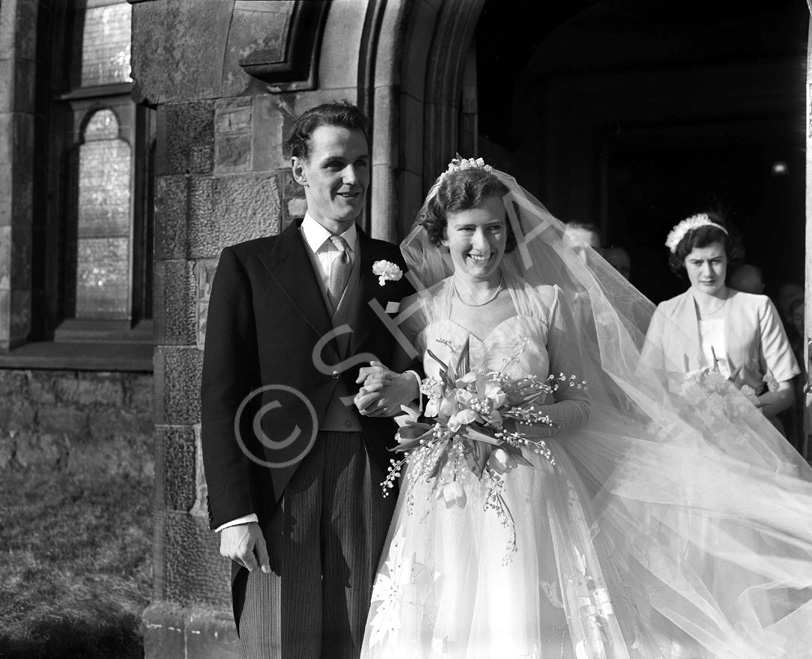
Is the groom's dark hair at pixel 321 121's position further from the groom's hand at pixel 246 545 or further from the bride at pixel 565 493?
the groom's hand at pixel 246 545

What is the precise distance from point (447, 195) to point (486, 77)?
8.08 feet

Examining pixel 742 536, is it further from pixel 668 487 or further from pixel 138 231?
pixel 138 231

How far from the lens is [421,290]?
3.08m

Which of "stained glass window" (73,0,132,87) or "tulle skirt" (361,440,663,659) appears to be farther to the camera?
"stained glass window" (73,0,132,87)

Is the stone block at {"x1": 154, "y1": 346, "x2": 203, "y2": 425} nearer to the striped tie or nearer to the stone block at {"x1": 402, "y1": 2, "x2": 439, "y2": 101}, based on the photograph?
the stone block at {"x1": 402, "y1": 2, "x2": 439, "y2": 101}

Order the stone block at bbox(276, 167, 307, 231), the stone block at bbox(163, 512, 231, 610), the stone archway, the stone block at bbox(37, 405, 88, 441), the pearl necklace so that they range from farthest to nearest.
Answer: the stone block at bbox(37, 405, 88, 441), the stone block at bbox(163, 512, 231, 610), the stone block at bbox(276, 167, 307, 231), the stone archway, the pearl necklace

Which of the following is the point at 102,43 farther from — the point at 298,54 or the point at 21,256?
the point at 298,54

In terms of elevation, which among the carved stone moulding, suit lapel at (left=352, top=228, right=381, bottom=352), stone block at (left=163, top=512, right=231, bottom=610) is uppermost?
the carved stone moulding

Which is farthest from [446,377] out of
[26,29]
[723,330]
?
[26,29]

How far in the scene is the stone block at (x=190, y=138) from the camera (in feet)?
15.1

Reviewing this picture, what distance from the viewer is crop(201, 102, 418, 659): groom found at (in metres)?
2.75

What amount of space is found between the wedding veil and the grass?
298cm

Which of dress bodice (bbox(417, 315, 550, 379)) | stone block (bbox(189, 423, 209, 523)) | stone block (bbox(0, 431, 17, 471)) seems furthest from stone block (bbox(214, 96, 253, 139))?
stone block (bbox(0, 431, 17, 471))

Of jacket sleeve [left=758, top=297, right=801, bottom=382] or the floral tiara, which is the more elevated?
the floral tiara
